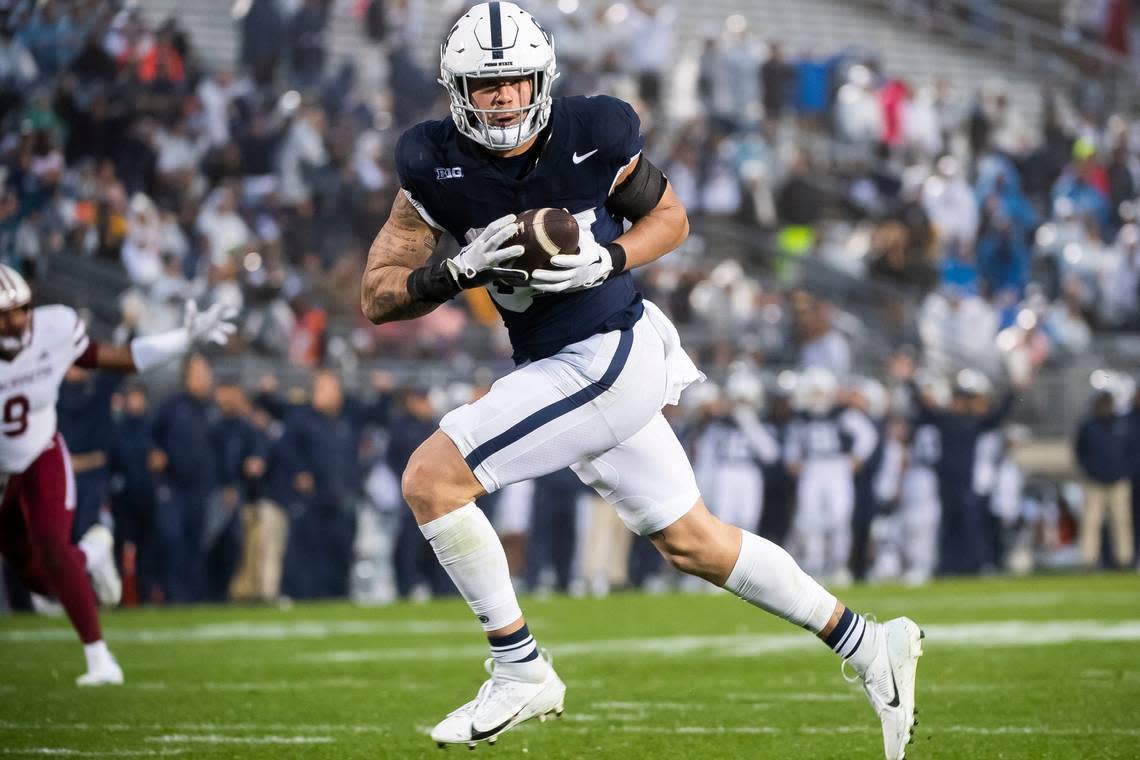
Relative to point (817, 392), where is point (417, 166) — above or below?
above

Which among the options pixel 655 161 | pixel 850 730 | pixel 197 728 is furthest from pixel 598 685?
pixel 655 161

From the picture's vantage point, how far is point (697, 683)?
6680 millimetres

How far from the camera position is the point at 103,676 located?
6785 millimetres

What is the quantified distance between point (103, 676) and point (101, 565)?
0.65 meters

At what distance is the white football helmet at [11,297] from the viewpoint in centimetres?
681

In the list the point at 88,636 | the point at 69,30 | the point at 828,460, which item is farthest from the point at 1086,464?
the point at 88,636

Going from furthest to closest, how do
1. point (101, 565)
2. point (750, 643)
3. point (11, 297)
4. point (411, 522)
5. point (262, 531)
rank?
point (411, 522) → point (262, 531) → point (750, 643) → point (101, 565) → point (11, 297)

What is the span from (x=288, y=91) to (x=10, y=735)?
1037 centimetres

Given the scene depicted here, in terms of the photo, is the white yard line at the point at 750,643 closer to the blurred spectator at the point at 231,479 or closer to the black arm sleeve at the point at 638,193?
the black arm sleeve at the point at 638,193

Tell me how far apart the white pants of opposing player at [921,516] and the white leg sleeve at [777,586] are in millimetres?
10065

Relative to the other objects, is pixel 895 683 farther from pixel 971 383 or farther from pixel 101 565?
pixel 971 383

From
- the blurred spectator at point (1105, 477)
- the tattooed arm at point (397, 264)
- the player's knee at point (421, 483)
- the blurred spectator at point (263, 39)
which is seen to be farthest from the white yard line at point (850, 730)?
the blurred spectator at point (263, 39)

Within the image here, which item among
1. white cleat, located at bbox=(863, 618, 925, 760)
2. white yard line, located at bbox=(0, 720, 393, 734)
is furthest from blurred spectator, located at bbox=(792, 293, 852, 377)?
white cleat, located at bbox=(863, 618, 925, 760)

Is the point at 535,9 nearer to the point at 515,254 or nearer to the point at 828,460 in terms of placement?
the point at 828,460
